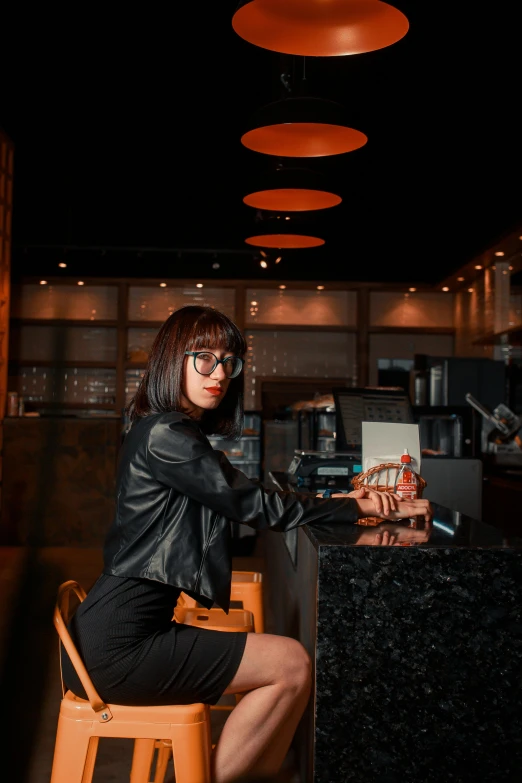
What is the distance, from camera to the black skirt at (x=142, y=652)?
1.66m

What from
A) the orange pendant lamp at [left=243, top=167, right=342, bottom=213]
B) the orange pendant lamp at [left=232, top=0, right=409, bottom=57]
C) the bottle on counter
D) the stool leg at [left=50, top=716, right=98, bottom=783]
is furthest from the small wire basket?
the orange pendant lamp at [left=243, top=167, right=342, bottom=213]

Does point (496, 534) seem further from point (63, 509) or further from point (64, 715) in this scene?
point (63, 509)

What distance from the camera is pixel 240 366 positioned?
2.00 m

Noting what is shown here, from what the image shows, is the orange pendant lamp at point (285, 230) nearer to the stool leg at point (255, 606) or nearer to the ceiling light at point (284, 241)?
the ceiling light at point (284, 241)

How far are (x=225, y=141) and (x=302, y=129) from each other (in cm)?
326

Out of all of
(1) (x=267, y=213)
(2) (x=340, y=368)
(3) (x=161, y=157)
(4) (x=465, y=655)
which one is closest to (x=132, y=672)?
(4) (x=465, y=655)

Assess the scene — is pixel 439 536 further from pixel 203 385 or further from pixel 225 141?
pixel 225 141

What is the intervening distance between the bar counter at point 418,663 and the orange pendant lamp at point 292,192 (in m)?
3.14

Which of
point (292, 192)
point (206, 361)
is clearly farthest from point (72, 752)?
point (292, 192)

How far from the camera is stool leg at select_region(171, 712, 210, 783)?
5.35ft

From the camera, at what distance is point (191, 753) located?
164 centimetres

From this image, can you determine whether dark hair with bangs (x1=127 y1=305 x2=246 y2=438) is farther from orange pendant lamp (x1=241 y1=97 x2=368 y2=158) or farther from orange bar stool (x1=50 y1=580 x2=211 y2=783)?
orange pendant lamp (x1=241 y1=97 x2=368 y2=158)

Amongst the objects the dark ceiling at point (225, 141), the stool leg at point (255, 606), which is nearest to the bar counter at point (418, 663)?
the stool leg at point (255, 606)

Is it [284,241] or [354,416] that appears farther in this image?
[284,241]
